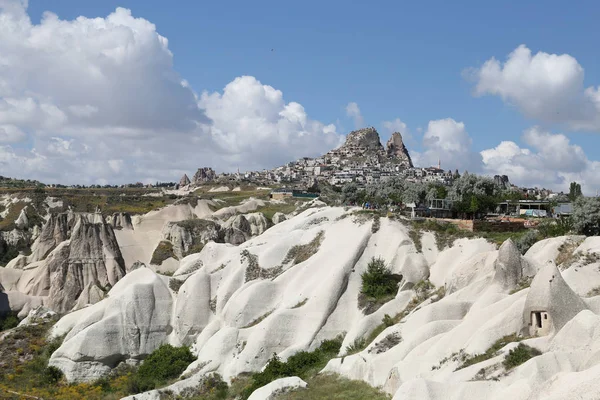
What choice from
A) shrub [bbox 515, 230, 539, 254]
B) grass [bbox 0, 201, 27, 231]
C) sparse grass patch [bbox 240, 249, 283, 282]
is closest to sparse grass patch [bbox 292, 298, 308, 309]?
sparse grass patch [bbox 240, 249, 283, 282]

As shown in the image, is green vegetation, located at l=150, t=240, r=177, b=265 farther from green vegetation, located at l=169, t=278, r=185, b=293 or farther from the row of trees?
green vegetation, located at l=169, t=278, r=185, b=293

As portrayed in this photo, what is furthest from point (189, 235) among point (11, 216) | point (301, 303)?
point (11, 216)

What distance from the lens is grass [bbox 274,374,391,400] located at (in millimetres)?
25109

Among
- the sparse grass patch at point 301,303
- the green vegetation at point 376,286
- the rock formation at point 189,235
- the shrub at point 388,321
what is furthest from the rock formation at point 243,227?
the shrub at point 388,321

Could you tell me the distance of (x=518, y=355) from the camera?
2120cm

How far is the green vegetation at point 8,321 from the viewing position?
5330cm

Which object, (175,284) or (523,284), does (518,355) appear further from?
(175,284)

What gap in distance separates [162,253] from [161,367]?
120 ft

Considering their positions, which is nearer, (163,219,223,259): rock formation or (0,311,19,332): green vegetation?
(0,311,19,332): green vegetation

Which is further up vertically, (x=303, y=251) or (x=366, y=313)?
(x=303, y=251)

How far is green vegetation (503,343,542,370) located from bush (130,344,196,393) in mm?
20893

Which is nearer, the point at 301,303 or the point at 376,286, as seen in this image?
the point at 376,286

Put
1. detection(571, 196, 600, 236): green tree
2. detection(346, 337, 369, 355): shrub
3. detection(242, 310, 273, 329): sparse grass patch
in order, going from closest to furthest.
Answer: detection(346, 337, 369, 355): shrub
detection(242, 310, 273, 329): sparse grass patch
detection(571, 196, 600, 236): green tree

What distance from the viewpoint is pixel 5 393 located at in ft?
121
